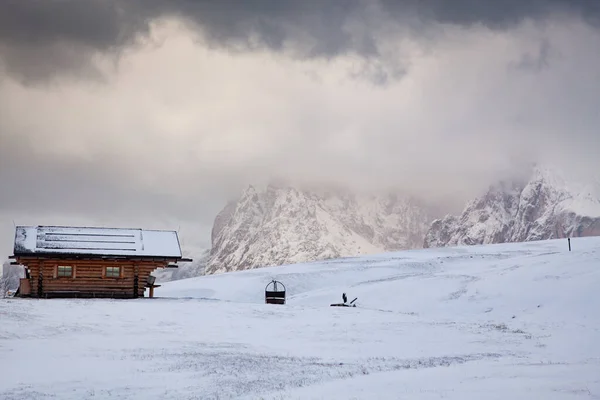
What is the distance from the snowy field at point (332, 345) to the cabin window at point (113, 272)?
17.7 ft

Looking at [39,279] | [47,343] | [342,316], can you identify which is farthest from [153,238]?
[47,343]

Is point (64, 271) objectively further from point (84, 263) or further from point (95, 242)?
point (95, 242)

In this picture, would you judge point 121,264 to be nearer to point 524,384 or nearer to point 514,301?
point 514,301

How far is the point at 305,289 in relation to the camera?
76.0 metres

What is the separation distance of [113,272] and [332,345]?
2265 centimetres

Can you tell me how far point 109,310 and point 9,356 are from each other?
1287 centimetres

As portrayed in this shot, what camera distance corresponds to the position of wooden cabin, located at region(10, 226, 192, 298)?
4734cm

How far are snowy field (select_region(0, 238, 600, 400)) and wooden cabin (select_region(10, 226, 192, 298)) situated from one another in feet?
16.2

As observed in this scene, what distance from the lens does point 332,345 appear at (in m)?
31.5

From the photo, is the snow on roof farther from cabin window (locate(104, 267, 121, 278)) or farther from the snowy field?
the snowy field

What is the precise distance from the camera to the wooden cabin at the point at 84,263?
47.3 meters

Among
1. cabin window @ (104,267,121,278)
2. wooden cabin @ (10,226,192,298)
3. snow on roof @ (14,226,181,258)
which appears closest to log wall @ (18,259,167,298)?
wooden cabin @ (10,226,192,298)

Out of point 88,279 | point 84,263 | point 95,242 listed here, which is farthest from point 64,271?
point 95,242

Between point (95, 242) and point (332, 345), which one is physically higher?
point (95, 242)
